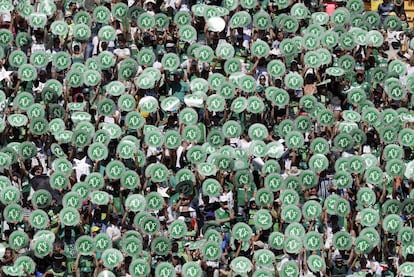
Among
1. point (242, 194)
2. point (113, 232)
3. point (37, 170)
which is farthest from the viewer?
point (37, 170)

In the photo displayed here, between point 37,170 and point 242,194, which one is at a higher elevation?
point 37,170

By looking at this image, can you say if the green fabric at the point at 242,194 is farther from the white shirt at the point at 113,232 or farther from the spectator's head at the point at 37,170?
the spectator's head at the point at 37,170

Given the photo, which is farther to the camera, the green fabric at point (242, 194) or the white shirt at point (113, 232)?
the green fabric at point (242, 194)

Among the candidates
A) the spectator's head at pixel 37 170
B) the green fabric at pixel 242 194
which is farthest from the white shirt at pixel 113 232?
the green fabric at pixel 242 194

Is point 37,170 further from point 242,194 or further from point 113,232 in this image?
point 242,194

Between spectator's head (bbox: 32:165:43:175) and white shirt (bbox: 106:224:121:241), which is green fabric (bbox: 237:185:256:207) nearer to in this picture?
white shirt (bbox: 106:224:121:241)

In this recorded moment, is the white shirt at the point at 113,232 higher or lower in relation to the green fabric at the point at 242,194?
lower

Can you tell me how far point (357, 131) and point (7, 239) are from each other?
24.7 feet

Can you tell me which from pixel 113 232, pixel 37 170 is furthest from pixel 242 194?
pixel 37 170

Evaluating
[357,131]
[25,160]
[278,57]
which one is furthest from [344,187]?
[25,160]

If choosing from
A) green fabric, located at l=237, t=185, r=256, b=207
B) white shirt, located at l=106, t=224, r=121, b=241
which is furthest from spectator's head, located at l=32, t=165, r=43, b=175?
green fabric, located at l=237, t=185, r=256, b=207

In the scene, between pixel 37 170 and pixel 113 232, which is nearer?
pixel 113 232

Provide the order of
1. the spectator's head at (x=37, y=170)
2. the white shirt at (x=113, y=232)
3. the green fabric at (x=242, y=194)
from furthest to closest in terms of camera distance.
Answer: the spectator's head at (x=37, y=170) → the green fabric at (x=242, y=194) → the white shirt at (x=113, y=232)

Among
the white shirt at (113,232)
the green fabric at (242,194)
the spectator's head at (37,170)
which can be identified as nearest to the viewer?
the white shirt at (113,232)
